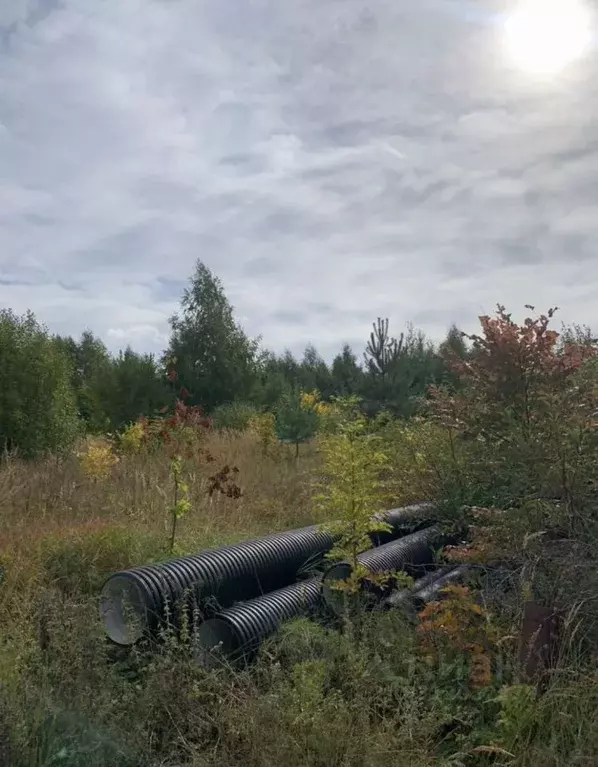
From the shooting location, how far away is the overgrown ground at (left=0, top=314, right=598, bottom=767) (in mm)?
2799

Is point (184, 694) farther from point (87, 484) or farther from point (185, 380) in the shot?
point (185, 380)

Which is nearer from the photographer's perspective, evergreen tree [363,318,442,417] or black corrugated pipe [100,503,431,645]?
black corrugated pipe [100,503,431,645]

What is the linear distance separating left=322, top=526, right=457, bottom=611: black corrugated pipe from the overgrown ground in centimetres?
31

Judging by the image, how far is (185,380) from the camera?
2620 cm

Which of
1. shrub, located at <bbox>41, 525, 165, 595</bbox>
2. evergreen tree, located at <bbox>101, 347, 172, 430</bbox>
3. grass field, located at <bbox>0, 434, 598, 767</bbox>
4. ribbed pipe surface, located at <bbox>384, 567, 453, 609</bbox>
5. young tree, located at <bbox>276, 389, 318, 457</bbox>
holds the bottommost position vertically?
grass field, located at <bbox>0, 434, 598, 767</bbox>

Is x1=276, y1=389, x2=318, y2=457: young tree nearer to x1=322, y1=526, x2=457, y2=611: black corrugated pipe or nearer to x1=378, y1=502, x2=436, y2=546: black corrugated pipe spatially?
x1=378, y1=502, x2=436, y2=546: black corrugated pipe

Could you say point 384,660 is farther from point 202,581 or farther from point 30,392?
point 30,392

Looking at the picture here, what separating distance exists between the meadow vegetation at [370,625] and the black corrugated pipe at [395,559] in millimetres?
211

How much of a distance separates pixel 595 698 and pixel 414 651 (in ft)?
2.90

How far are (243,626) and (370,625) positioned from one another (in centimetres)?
70

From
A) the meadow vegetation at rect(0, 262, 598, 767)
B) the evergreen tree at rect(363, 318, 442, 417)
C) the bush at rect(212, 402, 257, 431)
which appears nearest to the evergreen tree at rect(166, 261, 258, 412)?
the bush at rect(212, 402, 257, 431)

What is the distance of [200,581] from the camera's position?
4.25 m

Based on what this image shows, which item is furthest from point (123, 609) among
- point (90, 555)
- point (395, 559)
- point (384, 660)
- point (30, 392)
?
point (30, 392)

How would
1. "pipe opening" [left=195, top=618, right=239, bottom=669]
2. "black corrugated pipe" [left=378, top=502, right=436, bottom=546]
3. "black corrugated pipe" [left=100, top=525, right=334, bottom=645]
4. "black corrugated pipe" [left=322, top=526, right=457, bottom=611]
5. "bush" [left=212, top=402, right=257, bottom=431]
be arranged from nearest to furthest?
"pipe opening" [left=195, top=618, right=239, bottom=669], "black corrugated pipe" [left=100, top=525, right=334, bottom=645], "black corrugated pipe" [left=322, top=526, right=457, bottom=611], "black corrugated pipe" [left=378, top=502, right=436, bottom=546], "bush" [left=212, top=402, right=257, bottom=431]
